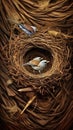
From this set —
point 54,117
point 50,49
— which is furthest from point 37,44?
point 54,117

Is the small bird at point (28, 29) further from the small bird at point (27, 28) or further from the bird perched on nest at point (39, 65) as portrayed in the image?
the bird perched on nest at point (39, 65)

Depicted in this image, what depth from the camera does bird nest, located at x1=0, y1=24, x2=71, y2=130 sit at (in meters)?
1.52

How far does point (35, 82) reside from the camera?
1.51 m

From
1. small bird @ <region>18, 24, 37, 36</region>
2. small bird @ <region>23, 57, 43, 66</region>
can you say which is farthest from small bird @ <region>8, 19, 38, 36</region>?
small bird @ <region>23, 57, 43, 66</region>

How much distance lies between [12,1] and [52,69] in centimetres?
34

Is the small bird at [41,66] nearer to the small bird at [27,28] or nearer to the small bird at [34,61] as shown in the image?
the small bird at [34,61]

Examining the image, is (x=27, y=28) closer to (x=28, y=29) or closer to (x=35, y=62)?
(x=28, y=29)

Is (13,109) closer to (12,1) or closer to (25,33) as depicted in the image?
(25,33)

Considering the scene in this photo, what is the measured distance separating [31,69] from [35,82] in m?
0.07

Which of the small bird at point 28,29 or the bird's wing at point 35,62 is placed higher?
the small bird at point 28,29

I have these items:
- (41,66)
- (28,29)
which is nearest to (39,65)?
(41,66)

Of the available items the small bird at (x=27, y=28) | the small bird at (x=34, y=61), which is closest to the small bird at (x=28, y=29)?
the small bird at (x=27, y=28)

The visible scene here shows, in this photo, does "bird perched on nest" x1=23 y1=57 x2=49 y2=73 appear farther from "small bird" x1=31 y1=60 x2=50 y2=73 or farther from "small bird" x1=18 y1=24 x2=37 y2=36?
"small bird" x1=18 y1=24 x2=37 y2=36

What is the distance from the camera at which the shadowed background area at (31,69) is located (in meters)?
1.53
